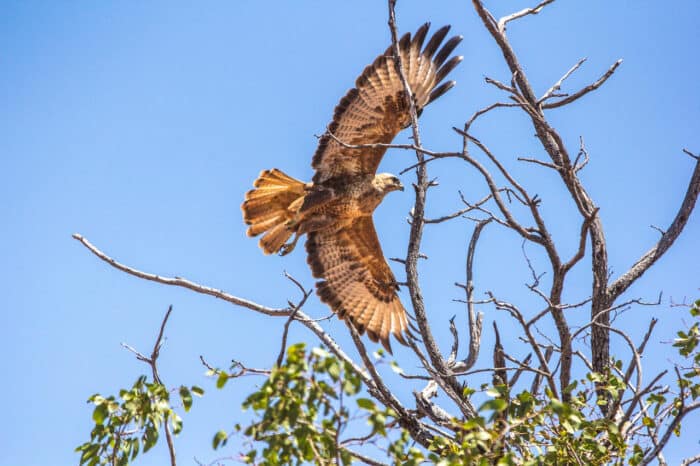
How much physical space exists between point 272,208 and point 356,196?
0.82m

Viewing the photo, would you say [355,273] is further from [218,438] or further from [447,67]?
[218,438]

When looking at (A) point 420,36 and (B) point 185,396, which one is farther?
(A) point 420,36

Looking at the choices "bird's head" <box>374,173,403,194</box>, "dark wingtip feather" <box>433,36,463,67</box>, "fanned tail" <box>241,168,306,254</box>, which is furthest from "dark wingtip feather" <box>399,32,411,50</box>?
"fanned tail" <box>241,168,306,254</box>

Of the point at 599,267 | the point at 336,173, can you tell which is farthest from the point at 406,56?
the point at 599,267

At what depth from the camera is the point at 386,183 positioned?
8.27 m

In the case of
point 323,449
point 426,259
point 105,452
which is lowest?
point 323,449

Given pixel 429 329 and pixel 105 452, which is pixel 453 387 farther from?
pixel 105 452

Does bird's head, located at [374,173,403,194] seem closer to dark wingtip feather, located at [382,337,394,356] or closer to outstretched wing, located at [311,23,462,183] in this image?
outstretched wing, located at [311,23,462,183]

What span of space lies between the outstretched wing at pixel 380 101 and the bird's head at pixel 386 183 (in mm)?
127

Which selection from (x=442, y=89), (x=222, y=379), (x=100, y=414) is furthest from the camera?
(x=442, y=89)

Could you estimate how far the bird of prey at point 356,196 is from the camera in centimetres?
799

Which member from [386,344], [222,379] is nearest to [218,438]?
[222,379]

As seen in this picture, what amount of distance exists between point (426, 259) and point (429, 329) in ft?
2.31

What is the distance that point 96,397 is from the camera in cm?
389
